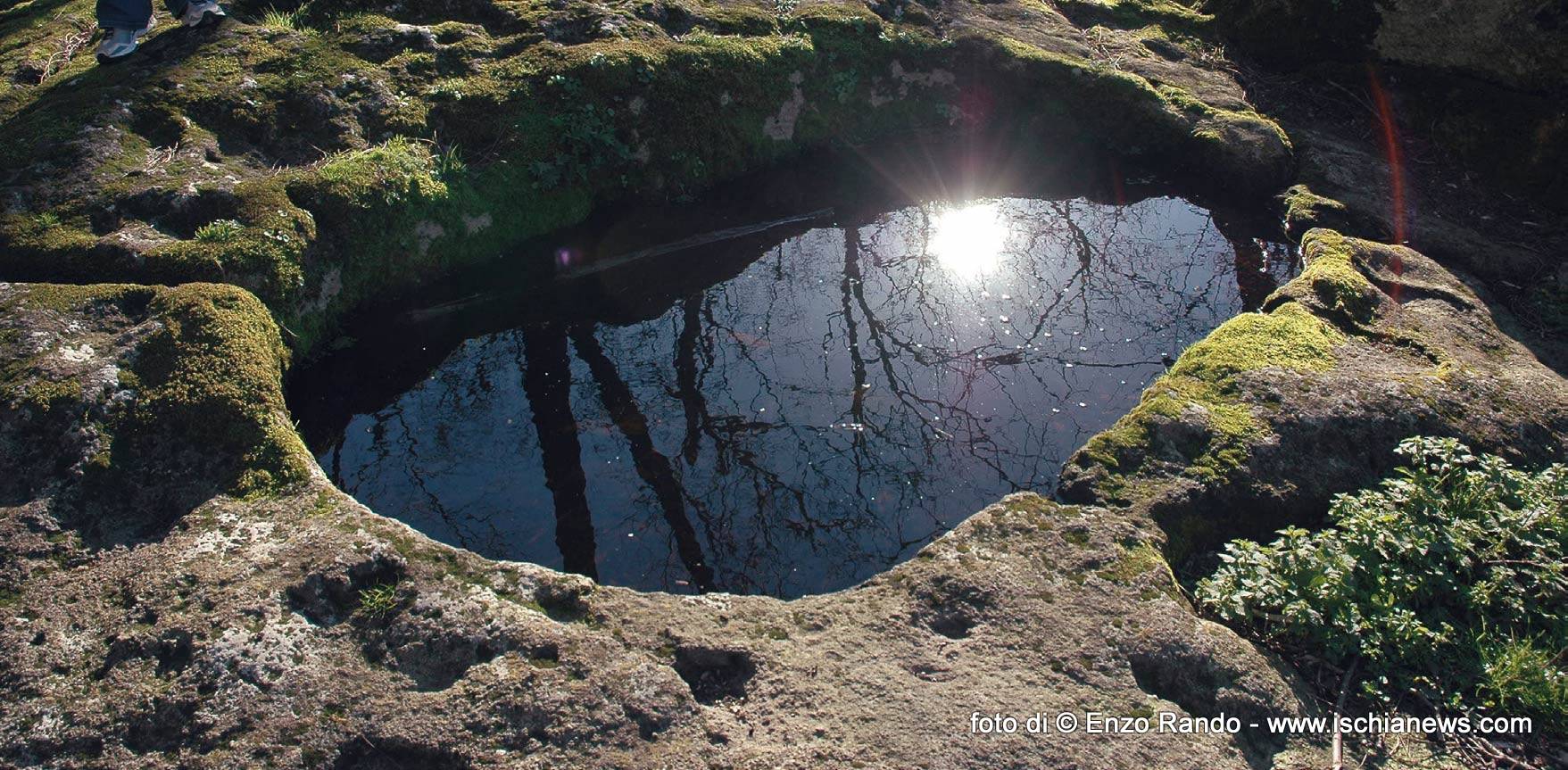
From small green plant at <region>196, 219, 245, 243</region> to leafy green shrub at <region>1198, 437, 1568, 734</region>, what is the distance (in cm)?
625

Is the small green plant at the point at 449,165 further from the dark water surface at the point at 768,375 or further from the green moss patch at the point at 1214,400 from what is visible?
the green moss patch at the point at 1214,400

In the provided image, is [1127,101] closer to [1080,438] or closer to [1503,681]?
[1080,438]

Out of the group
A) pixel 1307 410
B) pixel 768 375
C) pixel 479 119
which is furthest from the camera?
pixel 479 119

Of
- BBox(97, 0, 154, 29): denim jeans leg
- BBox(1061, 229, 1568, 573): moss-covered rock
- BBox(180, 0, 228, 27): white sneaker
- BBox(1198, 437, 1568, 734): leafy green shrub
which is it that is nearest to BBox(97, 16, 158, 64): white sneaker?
BBox(97, 0, 154, 29): denim jeans leg

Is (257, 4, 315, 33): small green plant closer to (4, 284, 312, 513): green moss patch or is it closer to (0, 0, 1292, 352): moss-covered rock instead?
(0, 0, 1292, 352): moss-covered rock

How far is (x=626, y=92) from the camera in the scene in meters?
8.77

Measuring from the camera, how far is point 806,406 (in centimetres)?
656

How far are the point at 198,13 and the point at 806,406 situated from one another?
21.4 feet

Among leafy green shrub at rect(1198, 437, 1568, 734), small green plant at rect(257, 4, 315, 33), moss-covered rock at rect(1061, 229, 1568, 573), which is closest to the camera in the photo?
leafy green shrub at rect(1198, 437, 1568, 734)

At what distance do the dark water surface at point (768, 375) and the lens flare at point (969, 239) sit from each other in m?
0.03

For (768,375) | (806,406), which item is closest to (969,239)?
(768,375)

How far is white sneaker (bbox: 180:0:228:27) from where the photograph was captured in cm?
834

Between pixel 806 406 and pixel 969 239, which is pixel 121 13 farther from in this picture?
pixel 969 239

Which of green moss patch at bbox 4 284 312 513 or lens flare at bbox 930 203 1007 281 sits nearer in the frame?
green moss patch at bbox 4 284 312 513
